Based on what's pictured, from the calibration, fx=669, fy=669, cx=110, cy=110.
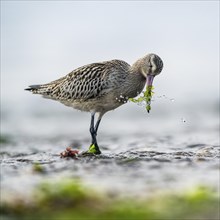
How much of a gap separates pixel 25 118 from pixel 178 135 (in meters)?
8.79

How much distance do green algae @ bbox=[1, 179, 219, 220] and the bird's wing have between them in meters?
4.85

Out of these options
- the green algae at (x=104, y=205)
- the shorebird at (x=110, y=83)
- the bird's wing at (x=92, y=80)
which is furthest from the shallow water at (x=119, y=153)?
the bird's wing at (x=92, y=80)

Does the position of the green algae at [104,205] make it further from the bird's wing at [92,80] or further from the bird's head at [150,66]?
the bird's wing at [92,80]

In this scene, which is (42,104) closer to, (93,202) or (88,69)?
(88,69)

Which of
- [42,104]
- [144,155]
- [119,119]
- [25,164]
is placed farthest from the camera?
[42,104]

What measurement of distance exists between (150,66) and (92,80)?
43.1 inches

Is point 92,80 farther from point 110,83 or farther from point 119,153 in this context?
point 119,153

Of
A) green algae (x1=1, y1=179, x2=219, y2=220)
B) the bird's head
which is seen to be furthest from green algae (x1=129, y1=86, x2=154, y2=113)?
green algae (x1=1, y1=179, x2=219, y2=220)

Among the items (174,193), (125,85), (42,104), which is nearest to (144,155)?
(125,85)

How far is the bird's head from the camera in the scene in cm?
1040

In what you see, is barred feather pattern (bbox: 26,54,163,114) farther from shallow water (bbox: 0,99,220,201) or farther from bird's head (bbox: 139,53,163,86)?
shallow water (bbox: 0,99,220,201)

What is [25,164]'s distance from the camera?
9.46 metres

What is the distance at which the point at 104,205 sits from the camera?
18.3 ft

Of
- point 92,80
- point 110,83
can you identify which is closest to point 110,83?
point 110,83
